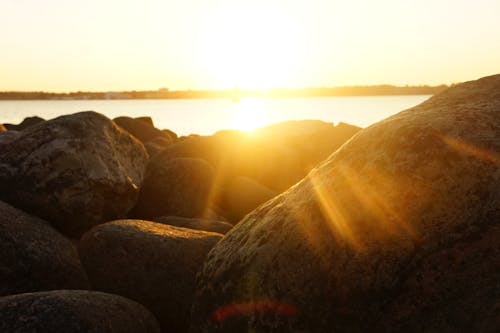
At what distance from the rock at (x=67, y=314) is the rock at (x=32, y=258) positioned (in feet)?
3.58

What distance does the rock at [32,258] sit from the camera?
4.37 meters

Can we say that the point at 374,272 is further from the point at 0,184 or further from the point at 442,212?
the point at 0,184

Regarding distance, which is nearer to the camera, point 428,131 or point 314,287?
point 314,287

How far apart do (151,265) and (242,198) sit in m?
4.05

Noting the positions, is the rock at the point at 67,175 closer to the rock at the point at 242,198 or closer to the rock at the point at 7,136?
the rock at the point at 7,136

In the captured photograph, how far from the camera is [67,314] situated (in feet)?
10.5

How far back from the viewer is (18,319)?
3148 millimetres

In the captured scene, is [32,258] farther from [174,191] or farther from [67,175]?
[174,191]

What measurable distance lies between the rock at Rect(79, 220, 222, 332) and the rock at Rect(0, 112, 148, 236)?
40.7 inches

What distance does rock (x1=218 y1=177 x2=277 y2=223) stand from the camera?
802cm

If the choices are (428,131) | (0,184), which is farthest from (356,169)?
(0,184)

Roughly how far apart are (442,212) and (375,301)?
490mm

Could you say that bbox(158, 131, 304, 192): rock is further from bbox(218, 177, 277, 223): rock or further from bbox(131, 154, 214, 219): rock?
bbox(131, 154, 214, 219): rock

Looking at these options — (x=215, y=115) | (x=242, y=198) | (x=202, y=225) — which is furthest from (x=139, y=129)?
(x=215, y=115)
